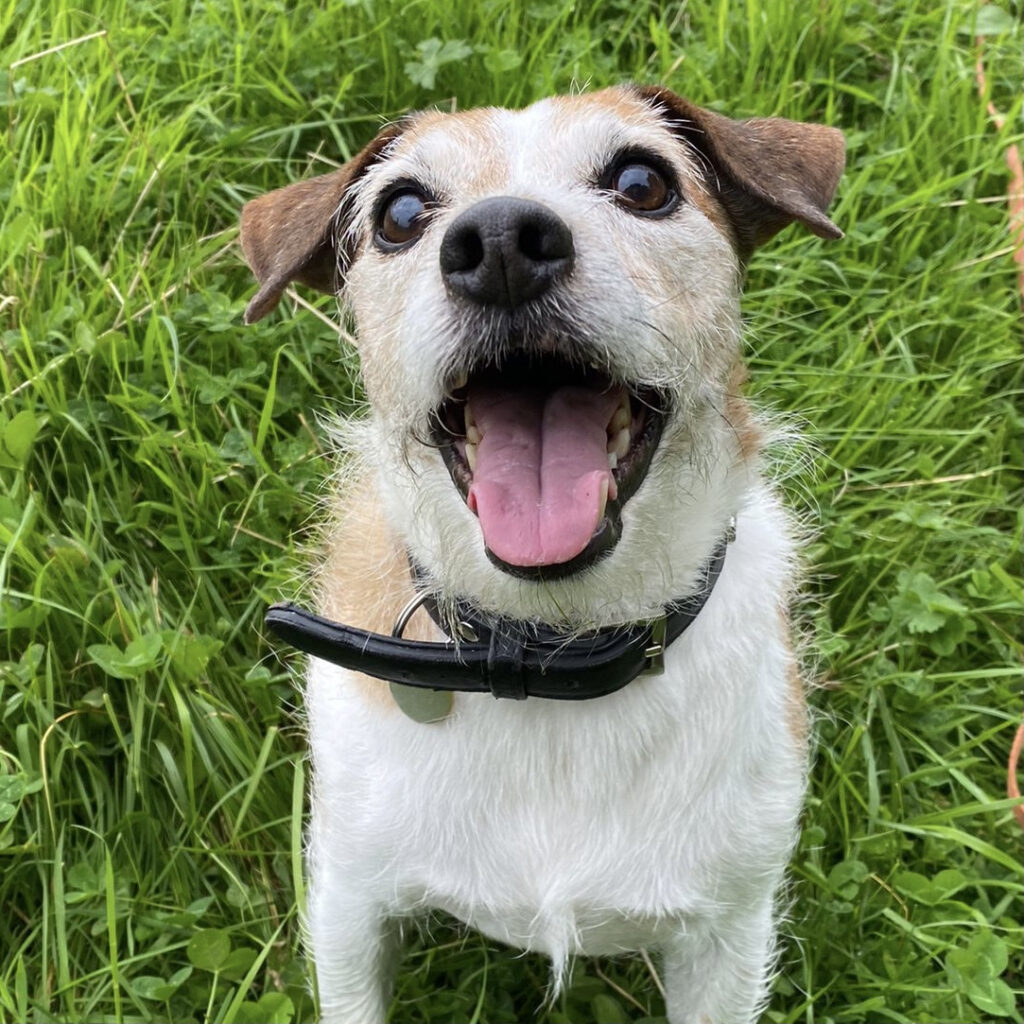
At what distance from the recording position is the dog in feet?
→ 6.50

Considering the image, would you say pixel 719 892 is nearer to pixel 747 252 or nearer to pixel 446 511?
pixel 446 511

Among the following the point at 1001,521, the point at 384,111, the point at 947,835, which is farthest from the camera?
the point at 384,111

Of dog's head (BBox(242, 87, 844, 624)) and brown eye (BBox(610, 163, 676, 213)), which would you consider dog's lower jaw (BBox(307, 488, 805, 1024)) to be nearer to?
dog's head (BBox(242, 87, 844, 624))

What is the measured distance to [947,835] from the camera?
3129mm

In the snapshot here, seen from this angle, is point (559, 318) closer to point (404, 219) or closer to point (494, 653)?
point (404, 219)

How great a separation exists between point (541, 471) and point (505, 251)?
40 cm

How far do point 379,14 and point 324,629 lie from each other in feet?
10.2

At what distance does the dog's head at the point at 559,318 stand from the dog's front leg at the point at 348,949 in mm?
921

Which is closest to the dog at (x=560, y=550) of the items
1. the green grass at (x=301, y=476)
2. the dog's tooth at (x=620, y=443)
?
the dog's tooth at (x=620, y=443)

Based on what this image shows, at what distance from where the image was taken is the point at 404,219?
229 centimetres

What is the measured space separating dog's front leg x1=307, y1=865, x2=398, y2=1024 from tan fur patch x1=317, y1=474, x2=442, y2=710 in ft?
1.93

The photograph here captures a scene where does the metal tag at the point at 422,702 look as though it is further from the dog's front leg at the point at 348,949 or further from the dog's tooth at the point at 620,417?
the dog's tooth at the point at 620,417

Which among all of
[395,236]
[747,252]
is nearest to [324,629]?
[395,236]

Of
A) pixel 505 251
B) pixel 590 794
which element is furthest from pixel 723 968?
pixel 505 251
